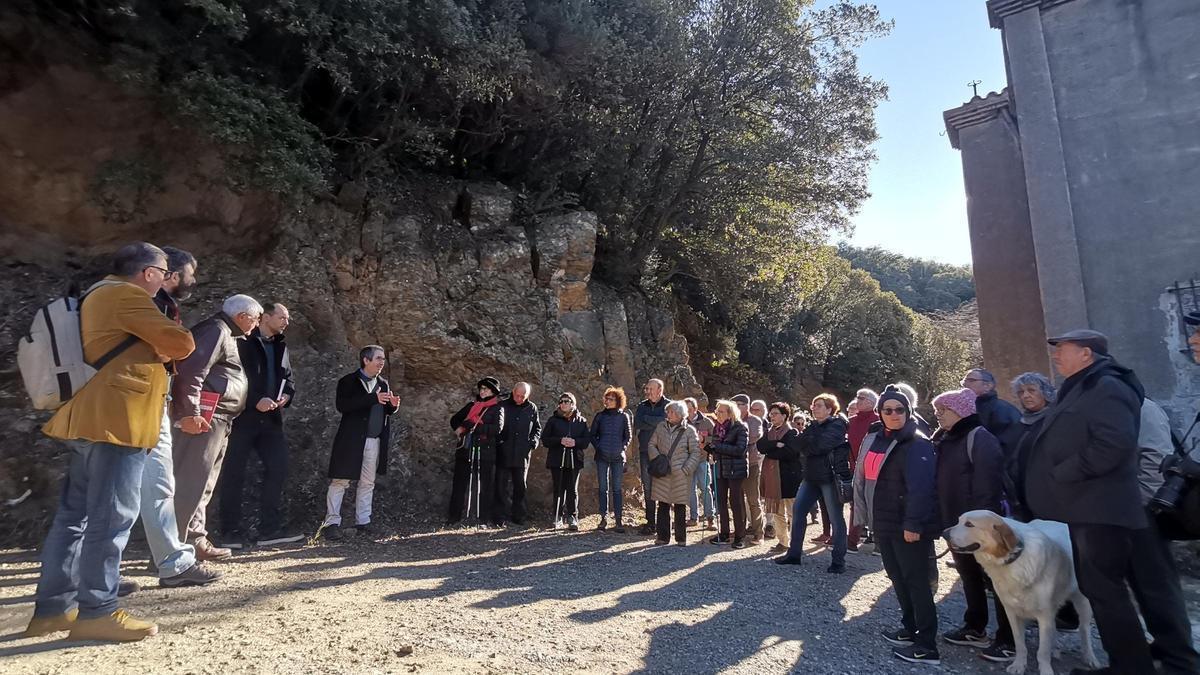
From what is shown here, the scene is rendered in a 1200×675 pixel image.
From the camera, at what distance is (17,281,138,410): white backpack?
3.18 meters

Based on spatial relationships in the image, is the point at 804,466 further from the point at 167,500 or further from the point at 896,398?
the point at 167,500

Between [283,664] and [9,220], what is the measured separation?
8.26 metres

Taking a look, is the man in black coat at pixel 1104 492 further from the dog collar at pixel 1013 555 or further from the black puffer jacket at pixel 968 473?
the black puffer jacket at pixel 968 473

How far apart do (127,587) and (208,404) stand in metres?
1.47

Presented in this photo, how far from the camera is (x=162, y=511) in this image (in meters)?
4.03

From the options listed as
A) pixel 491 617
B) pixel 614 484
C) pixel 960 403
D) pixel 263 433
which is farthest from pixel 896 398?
pixel 263 433

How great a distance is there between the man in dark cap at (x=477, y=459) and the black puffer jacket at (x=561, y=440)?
0.72 meters

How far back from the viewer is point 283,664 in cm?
308

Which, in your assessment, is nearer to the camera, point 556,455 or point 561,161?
point 556,455

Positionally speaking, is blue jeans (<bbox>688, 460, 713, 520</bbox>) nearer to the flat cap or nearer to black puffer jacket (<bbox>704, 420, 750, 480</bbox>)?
black puffer jacket (<bbox>704, 420, 750, 480</bbox>)

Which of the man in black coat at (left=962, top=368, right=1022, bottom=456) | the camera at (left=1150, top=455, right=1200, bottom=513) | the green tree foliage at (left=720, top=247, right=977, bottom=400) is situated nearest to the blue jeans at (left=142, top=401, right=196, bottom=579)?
the man in black coat at (left=962, top=368, right=1022, bottom=456)

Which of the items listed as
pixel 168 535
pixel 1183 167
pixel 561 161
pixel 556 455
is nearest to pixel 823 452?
pixel 556 455

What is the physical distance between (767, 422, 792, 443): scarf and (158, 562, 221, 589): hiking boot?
586cm

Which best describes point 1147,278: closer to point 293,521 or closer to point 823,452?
point 823,452
